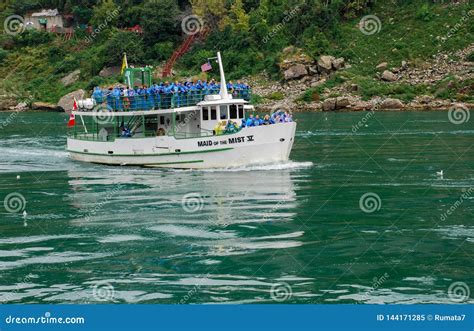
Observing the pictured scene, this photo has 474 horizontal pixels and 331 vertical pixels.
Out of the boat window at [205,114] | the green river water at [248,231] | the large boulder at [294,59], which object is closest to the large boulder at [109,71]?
the large boulder at [294,59]

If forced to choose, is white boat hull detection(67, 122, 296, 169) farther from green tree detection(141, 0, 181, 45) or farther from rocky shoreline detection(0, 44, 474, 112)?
green tree detection(141, 0, 181, 45)

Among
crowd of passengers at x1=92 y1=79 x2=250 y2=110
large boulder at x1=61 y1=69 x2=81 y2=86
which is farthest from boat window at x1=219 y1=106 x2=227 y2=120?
large boulder at x1=61 y1=69 x2=81 y2=86

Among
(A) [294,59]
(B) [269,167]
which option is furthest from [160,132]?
(A) [294,59]

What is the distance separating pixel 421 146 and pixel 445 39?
5430cm

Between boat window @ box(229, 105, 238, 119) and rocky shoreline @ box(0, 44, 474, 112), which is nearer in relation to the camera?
boat window @ box(229, 105, 238, 119)

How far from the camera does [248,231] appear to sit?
3059 centimetres

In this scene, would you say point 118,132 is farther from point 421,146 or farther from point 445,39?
point 445,39

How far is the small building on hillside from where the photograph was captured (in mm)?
Answer: 153125

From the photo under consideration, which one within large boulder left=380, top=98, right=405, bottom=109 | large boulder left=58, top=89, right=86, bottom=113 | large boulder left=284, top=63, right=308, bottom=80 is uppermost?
large boulder left=284, top=63, right=308, bottom=80

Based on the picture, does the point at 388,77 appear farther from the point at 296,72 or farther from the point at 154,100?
the point at 154,100

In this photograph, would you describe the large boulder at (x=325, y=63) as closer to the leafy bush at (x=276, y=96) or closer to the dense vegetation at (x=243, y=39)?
the dense vegetation at (x=243, y=39)

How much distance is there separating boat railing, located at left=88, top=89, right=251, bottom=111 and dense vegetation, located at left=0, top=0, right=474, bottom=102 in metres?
49.5

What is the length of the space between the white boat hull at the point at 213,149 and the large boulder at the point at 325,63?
5721cm

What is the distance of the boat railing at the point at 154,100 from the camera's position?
5038cm
